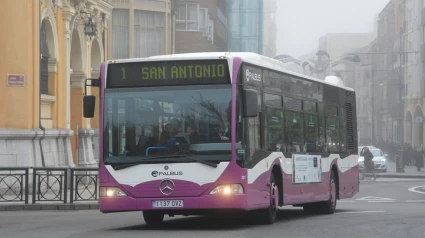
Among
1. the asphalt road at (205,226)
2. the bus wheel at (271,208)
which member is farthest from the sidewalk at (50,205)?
the bus wheel at (271,208)

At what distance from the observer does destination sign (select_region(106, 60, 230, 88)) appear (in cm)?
1669

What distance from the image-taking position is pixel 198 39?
220 feet

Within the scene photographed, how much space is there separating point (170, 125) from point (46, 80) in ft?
55.8

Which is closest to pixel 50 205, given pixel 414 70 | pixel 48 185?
pixel 48 185

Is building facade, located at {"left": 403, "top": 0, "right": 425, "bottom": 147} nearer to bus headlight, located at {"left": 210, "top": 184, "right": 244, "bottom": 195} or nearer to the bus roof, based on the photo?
the bus roof

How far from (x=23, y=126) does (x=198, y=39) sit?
3756cm

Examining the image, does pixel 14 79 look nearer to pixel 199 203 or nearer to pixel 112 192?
pixel 112 192

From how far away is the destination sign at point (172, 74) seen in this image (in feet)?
54.7

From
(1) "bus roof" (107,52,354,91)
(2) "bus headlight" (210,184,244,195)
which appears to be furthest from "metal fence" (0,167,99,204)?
(2) "bus headlight" (210,184,244,195)

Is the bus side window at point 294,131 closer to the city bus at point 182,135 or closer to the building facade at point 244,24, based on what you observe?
the city bus at point 182,135

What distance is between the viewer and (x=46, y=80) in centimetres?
3288

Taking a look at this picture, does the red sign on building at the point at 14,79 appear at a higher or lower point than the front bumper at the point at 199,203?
higher

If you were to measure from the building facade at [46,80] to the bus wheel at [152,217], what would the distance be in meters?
11.7

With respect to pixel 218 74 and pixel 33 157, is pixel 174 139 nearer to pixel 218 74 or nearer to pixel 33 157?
pixel 218 74
